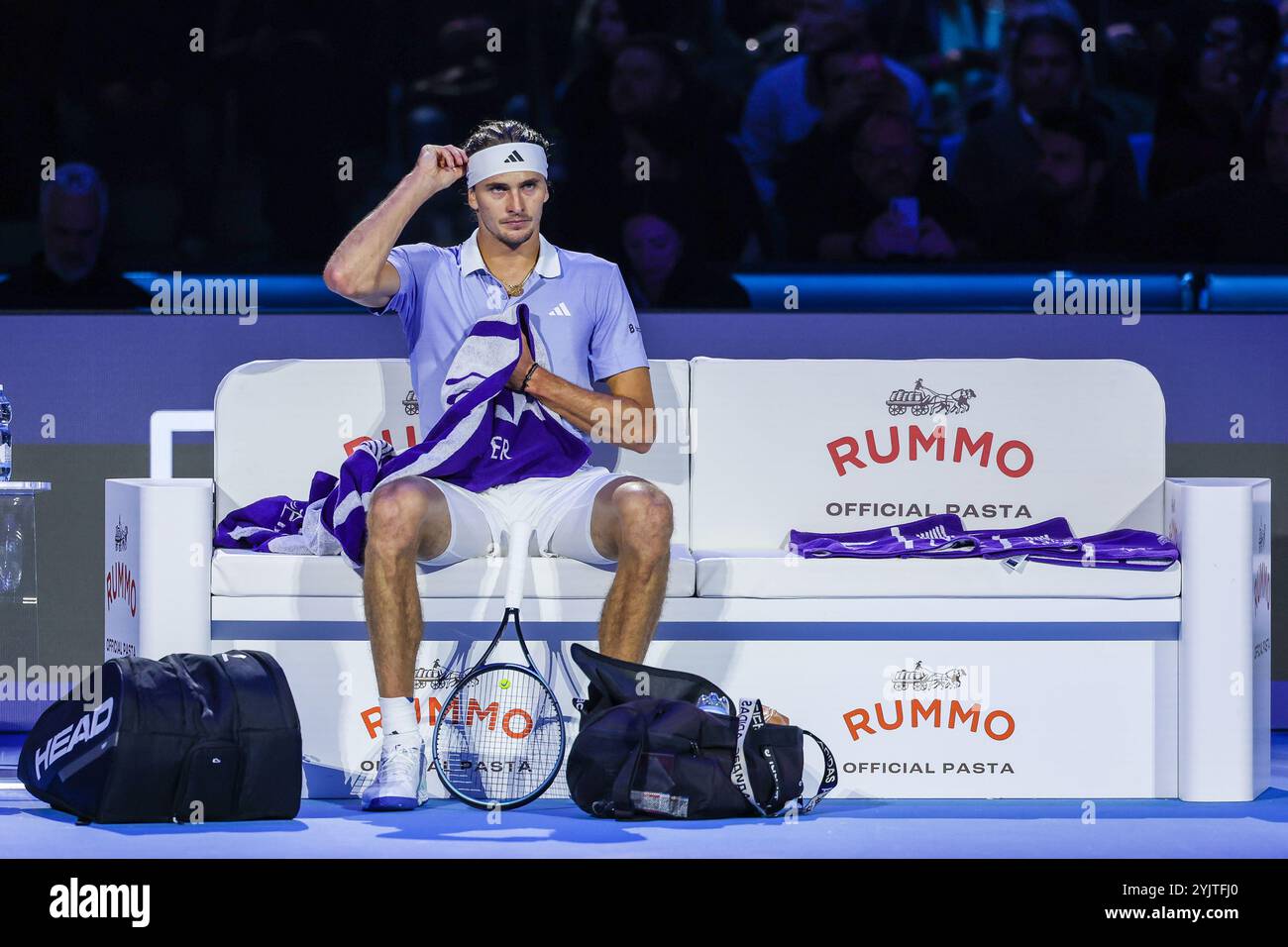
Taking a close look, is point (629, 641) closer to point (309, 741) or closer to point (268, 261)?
point (309, 741)

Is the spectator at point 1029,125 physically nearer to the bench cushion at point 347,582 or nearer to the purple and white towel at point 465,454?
the purple and white towel at point 465,454

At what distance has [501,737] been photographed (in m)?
4.09

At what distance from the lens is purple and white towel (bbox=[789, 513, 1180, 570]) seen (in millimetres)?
4289

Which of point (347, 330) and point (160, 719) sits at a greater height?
point (347, 330)

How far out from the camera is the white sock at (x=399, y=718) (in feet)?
13.0

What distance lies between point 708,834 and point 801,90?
8.58 ft

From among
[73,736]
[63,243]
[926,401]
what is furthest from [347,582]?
[63,243]

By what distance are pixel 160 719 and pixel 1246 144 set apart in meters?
3.66

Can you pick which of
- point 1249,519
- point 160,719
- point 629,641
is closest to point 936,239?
point 1249,519

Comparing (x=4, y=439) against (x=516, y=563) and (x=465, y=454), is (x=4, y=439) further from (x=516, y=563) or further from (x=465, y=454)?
(x=516, y=563)

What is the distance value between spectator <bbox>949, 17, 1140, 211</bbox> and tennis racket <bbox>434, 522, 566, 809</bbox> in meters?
2.27

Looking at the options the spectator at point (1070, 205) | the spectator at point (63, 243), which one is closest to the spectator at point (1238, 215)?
the spectator at point (1070, 205)

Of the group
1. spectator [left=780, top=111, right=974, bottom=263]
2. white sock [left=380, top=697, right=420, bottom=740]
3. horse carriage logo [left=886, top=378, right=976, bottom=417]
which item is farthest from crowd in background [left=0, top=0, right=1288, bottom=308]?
white sock [left=380, top=697, right=420, bottom=740]
